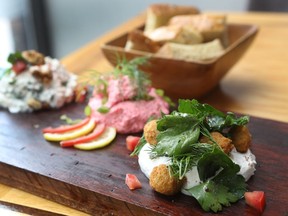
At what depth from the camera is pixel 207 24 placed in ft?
5.48

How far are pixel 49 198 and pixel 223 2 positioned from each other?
111 inches

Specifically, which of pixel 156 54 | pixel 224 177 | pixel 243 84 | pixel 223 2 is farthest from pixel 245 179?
pixel 223 2

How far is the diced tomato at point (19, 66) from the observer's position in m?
1.48

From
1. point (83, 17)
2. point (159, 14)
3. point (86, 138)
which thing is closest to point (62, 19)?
point (83, 17)

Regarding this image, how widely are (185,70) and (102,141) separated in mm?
412

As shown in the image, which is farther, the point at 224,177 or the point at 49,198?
the point at 49,198

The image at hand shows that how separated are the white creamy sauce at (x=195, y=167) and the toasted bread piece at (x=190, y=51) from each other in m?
0.53

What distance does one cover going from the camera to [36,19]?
3.93 m

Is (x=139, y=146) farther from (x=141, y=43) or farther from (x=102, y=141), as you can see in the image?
(x=141, y=43)

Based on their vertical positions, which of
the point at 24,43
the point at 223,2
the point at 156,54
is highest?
the point at 156,54

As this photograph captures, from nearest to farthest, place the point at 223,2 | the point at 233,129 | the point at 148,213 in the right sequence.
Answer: the point at 148,213
the point at 233,129
the point at 223,2

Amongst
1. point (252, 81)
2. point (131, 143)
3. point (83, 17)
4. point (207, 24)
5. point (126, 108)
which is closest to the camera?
point (131, 143)

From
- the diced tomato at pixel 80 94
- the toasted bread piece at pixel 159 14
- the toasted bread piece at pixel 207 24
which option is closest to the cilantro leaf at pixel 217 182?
the diced tomato at pixel 80 94

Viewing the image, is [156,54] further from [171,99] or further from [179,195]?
[179,195]
